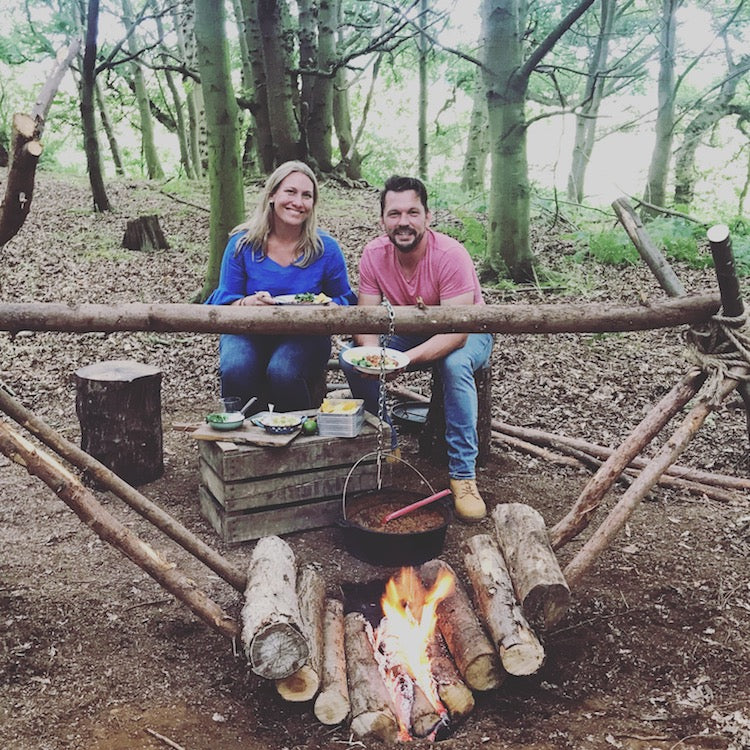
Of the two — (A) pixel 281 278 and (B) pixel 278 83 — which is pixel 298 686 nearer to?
(A) pixel 281 278

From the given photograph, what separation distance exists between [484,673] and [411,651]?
0.36 meters

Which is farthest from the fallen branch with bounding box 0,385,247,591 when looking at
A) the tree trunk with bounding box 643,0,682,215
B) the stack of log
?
the tree trunk with bounding box 643,0,682,215

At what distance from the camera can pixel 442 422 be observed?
5027 mm

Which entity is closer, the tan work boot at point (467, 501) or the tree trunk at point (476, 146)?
the tan work boot at point (467, 501)

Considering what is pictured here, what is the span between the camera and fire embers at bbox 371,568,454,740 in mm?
Answer: 2682

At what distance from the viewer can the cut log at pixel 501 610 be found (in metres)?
2.69

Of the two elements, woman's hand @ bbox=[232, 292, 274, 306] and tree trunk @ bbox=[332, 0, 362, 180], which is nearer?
woman's hand @ bbox=[232, 292, 274, 306]

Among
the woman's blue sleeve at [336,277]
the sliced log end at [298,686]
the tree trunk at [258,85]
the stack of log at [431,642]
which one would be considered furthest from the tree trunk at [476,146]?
the sliced log end at [298,686]

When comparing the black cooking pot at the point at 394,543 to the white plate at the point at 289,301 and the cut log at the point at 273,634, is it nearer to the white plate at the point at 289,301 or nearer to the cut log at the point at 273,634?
the cut log at the point at 273,634

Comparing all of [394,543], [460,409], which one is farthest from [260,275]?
[394,543]

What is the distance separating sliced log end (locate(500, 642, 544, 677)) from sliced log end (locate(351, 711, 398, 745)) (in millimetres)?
511

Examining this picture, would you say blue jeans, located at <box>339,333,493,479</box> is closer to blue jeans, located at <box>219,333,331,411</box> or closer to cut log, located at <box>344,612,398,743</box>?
blue jeans, located at <box>219,333,331,411</box>

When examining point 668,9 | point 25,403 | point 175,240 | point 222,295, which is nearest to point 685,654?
point 222,295

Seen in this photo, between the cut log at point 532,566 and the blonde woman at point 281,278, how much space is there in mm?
1893
